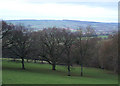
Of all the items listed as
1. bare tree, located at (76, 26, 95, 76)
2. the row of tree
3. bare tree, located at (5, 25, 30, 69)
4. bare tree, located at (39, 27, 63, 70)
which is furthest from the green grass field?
bare tree, located at (76, 26, 95, 76)

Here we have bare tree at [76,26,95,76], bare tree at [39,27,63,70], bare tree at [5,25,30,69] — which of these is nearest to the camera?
bare tree at [5,25,30,69]

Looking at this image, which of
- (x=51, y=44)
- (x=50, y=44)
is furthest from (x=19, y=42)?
(x=51, y=44)

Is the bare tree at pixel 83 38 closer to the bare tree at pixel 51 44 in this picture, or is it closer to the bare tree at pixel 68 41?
the bare tree at pixel 68 41

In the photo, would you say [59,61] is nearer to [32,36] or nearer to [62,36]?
[62,36]

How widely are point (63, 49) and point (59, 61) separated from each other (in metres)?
2.82

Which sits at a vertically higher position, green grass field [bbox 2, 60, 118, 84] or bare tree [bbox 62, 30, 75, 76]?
bare tree [bbox 62, 30, 75, 76]

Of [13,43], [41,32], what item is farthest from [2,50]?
[41,32]

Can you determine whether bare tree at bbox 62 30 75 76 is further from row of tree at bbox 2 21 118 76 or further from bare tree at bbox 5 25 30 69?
bare tree at bbox 5 25 30 69

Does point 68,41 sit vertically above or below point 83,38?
below

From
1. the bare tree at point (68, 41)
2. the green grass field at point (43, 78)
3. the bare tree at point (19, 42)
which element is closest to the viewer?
the green grass field at point (43, 78)

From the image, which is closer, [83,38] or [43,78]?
[43,78]

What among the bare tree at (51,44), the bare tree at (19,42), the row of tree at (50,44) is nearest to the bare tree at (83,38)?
the row of tree at (50,44)

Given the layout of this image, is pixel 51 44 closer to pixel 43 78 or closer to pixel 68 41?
pixel 68 41

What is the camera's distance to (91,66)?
178 feet
